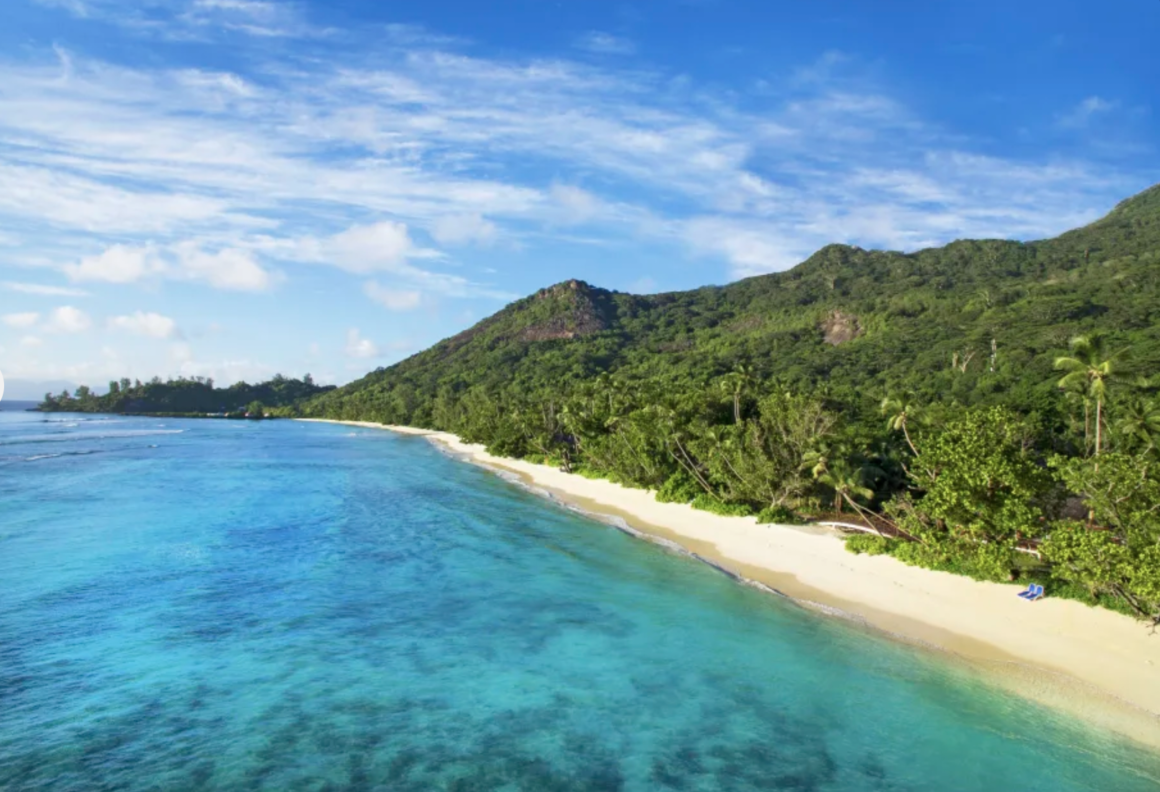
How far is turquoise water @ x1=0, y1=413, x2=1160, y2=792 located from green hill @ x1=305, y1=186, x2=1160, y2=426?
30259 millimetres

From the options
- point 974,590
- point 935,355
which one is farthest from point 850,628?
point 935,355

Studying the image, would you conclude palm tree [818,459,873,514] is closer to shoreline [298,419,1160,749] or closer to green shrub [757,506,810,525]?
shoreline [298,419,1160,749]

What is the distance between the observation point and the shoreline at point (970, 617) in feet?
65.1

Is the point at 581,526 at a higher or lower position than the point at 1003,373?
lower

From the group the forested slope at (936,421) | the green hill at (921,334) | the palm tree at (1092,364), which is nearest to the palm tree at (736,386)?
the forested slope at (936,421)

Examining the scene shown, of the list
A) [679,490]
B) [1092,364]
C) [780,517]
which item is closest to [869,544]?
Answer: [780,517]

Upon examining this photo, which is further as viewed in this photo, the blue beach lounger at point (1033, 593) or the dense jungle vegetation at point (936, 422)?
the dense jungle vegetation at point (936, 422)

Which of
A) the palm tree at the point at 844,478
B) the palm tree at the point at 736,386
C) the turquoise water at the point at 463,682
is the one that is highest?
the palm tree at the point at 736,386

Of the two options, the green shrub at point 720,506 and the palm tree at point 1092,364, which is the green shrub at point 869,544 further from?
the palm tree at point 1092,364

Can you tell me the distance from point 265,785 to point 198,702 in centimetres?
579

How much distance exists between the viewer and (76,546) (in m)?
39.2

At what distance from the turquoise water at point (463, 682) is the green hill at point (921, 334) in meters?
30.3

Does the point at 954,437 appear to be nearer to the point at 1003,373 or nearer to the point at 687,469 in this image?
the point at 687,469

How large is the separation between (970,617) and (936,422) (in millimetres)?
17546
